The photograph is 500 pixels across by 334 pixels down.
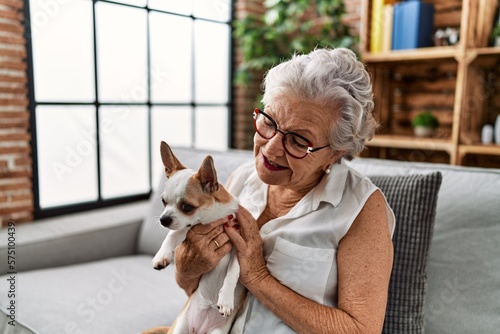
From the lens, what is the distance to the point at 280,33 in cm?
344

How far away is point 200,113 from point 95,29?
45.8 inches

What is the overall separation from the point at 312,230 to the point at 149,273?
39.6 inches

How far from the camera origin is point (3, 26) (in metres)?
2.27

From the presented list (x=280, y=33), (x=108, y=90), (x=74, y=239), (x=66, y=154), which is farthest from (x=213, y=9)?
(x=74, y=239)

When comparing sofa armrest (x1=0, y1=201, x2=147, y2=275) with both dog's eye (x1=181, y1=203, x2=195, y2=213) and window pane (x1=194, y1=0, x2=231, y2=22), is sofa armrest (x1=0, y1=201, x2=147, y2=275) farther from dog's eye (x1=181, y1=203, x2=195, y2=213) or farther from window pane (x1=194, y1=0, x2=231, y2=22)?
window pane (x1=194, y1=0, x2=231, y2=22)

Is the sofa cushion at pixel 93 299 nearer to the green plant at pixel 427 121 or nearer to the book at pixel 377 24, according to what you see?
the green plant at pixel 427 121

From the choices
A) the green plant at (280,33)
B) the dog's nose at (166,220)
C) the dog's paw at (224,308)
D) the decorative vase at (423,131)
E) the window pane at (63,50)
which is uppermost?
the green plant at (280,33)

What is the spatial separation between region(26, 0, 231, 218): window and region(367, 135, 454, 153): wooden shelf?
154cm

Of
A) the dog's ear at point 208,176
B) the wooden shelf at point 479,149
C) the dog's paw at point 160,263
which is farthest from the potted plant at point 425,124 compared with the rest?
the dog's paw at point 160,263

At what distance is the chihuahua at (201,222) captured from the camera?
1.05 meters

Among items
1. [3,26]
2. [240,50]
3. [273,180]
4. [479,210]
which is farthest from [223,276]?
[240,50]

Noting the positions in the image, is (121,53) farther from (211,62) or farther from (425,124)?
(425,124)

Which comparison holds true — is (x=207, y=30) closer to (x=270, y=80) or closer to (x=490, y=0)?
(x=490, y=0)

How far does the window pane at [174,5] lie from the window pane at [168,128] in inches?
28.1
